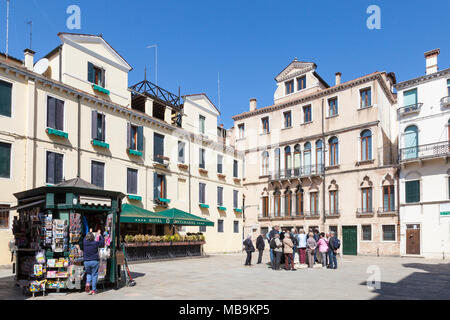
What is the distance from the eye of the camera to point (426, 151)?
28141 mm

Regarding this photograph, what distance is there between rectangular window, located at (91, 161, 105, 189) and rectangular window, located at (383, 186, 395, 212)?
2035 centimetres

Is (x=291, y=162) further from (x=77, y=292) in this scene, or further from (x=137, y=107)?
(x=77, y=292)

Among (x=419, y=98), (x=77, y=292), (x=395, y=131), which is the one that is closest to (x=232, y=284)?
(x=77, y=292)

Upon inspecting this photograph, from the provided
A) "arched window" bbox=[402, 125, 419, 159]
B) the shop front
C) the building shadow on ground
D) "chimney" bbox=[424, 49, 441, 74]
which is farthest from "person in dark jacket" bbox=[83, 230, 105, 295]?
"chimney" bbox=[424, 49, 441, 74]

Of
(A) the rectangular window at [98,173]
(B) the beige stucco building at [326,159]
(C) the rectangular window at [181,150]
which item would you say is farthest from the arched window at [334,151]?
(A) the rectangular window at [98,173]

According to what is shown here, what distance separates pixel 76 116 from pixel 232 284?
13953 millimetres

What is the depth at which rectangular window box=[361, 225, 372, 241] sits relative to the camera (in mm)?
30500

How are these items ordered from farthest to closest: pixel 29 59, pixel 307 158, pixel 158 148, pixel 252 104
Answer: pixel 252 104
pixel 307 158
pixel 158 148
pixel 29 59

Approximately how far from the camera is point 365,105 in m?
32.0

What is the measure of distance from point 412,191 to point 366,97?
27.2ft

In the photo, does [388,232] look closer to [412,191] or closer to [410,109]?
[412,191]

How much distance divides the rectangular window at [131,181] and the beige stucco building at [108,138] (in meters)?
0.06

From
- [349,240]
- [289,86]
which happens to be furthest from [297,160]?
[349,240]

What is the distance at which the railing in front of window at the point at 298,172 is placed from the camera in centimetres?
3415
